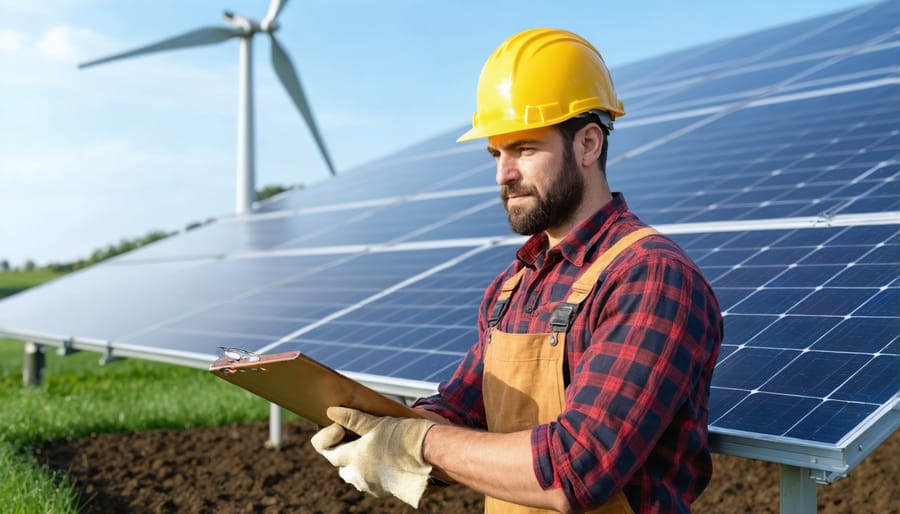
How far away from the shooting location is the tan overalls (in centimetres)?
283

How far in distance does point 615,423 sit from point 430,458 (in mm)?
654

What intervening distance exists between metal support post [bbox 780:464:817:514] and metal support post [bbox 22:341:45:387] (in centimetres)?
1109

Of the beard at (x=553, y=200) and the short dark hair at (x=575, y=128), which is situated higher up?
the short dark hair at (x=575, y=128)

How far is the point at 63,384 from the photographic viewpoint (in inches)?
571

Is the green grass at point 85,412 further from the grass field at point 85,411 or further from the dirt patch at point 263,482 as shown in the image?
the dirt patch at point 263,482

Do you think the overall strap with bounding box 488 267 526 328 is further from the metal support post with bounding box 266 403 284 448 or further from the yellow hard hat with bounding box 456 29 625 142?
the metal support post with bounding box 266 403 284 448

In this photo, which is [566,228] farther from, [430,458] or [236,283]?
[236,283]

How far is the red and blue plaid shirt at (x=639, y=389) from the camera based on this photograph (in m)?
2.51

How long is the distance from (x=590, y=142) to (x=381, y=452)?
1.23 metres

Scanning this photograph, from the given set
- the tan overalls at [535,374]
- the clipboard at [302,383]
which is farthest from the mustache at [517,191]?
the clipboard at [302,383]

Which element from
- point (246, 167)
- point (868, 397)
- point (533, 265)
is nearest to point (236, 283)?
point (533, 265)

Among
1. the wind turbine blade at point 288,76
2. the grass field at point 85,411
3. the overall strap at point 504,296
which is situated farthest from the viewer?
the wind turbine blade at point 288,76

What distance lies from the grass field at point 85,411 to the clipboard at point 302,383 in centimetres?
349

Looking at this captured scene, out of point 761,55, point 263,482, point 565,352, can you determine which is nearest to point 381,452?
point 565,352
